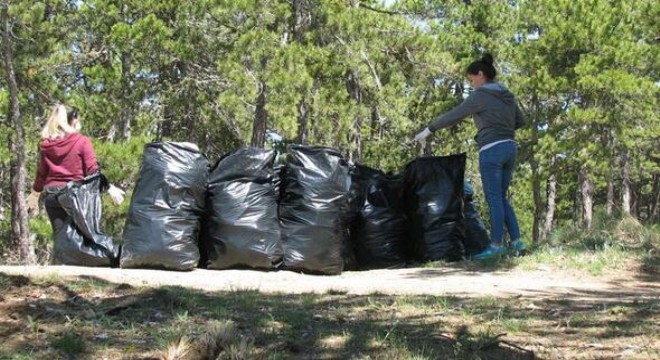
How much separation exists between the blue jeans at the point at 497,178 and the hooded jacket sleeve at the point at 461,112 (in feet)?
1.27

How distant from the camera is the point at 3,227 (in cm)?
1725

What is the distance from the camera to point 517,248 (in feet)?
20.6

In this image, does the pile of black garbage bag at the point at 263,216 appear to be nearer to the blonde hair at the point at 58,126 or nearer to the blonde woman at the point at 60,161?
the blonde woman at the point at 60,161

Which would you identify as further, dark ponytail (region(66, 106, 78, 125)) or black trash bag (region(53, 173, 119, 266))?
dark ponytail (region(66, 106, 78, 125))

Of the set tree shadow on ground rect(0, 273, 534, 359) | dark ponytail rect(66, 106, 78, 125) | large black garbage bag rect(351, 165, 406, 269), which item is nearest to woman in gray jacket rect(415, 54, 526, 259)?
large black garbage bag rect(351, 165, 406, 269)

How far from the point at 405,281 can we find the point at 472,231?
7.28ft

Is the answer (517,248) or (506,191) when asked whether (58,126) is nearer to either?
(506,191)

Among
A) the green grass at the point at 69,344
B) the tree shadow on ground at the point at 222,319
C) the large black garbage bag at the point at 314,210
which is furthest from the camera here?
the large black garbage bag at the point at 314,210

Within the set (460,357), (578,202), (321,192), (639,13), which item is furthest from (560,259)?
(578,202)

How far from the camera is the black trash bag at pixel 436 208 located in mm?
6562

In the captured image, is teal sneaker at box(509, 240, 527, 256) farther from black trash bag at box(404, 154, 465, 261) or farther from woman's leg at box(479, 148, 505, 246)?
black trash bag at box(404, 154, 465, 261)

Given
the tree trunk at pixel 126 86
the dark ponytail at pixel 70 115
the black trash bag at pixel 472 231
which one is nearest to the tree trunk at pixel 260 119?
the tree trunk at pixel 126 86

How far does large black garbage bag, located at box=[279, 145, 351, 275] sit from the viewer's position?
6.00m

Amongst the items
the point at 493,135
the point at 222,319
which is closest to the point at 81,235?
the point at 222,319
